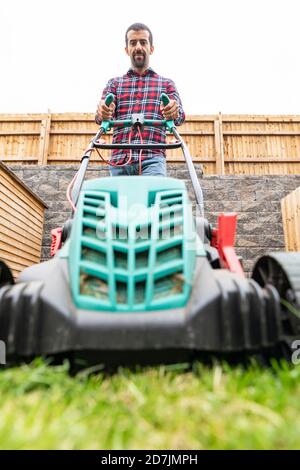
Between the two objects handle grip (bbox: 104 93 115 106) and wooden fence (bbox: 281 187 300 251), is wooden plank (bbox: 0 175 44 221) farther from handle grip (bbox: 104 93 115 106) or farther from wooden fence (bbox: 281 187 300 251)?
wooden fence (bbox: 281 187 300 251)

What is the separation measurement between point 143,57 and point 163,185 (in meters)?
1.95

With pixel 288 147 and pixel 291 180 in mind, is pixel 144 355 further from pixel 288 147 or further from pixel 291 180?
pixel 288 147

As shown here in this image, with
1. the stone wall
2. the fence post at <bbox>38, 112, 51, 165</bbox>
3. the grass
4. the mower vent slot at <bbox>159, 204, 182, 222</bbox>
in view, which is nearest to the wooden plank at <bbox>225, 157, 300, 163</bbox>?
the stone wall

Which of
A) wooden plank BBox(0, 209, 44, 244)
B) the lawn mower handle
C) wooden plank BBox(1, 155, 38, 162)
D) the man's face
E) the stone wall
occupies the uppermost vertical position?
wooden plank BBox(1, 155, 38, 162)

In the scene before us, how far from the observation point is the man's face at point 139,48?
11.3 feet

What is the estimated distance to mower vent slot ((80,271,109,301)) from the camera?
5.18 feet

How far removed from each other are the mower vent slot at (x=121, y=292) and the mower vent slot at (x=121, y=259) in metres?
0.07

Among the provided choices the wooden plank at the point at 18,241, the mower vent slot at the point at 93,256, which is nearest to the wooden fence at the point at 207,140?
the wooden plank at the point at 18,241

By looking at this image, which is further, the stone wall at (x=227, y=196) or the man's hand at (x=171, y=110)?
the stone wall at (x=227, y=196)

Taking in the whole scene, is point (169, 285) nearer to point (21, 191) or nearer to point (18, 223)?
point (18, 223)

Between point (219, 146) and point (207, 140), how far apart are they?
1.22ft

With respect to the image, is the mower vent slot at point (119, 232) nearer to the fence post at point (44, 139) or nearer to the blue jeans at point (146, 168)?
the blue jeans at point (146, 168)

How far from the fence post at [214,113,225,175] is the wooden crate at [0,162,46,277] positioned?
4.80 metres

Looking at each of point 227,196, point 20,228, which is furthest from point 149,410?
point 227,196
